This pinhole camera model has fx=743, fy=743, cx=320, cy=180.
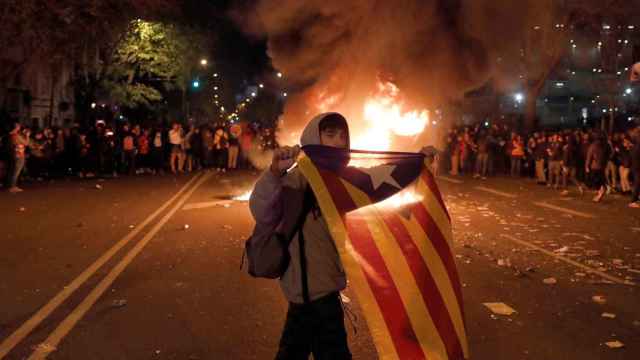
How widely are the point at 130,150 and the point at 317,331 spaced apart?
23.5m

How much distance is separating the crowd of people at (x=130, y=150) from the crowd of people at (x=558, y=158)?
8133mm

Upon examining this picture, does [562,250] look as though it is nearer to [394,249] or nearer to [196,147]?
[394,249]

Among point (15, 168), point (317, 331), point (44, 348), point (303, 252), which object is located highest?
point (303, 252)

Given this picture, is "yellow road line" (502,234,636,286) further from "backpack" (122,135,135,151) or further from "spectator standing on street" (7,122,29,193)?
"backpack" (122,135,135,151)

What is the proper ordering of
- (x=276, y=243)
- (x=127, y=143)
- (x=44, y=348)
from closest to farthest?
1. (x=276, y=243)
2. (x=44, y=348)
3. (x=127, y=143)

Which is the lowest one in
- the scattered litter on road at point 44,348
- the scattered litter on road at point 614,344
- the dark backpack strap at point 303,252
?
the scattered litter on road at point 44,348

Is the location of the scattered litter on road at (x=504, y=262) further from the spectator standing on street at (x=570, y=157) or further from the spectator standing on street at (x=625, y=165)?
the spectator standing on street at (x=570, y=157)

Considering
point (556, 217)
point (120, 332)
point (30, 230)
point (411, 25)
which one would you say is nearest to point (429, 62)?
point (411, 25)

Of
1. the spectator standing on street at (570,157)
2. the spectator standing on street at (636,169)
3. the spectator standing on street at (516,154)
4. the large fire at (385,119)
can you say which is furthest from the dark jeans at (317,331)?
the spectator standing on street at (516,154)

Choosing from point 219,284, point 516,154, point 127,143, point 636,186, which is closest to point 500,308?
point 219,284

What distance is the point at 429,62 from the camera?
18703 millimetres

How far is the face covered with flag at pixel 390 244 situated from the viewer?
3.52m

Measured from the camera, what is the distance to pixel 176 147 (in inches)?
1058

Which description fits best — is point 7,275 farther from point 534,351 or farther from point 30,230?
point 534,351
